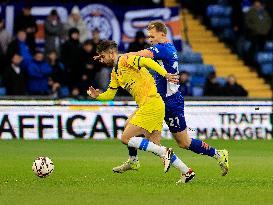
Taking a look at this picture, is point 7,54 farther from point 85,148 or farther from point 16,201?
point 16,201

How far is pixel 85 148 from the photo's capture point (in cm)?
1912

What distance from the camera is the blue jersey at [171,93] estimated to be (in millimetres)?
13086

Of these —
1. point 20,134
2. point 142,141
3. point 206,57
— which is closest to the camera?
point 142,141

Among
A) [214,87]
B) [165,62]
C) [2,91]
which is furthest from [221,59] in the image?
[165,62]

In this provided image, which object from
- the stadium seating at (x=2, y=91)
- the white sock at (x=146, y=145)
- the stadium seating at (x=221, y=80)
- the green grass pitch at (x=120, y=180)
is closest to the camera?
the green grass pitch at (x=120, y=180)

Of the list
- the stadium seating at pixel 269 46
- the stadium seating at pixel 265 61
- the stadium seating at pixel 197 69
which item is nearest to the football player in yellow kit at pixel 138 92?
the stadium seating at pixel 197 69

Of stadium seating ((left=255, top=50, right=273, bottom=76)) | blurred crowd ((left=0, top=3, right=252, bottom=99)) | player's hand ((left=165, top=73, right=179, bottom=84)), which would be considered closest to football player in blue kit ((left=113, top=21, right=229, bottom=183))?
player's hand ((left=165, top=73, right=179, bottom=84))

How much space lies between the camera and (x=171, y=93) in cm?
1338

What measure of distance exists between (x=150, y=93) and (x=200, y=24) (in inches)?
601

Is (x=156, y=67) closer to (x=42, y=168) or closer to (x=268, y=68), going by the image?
(x=42, y=168)

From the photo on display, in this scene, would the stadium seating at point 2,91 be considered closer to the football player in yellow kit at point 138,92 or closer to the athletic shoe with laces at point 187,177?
the football player in yellow kit at point 138,92

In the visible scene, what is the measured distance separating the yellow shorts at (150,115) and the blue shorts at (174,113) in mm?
256

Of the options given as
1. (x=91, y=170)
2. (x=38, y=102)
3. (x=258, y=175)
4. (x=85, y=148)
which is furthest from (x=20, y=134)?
(x=258, y=175)

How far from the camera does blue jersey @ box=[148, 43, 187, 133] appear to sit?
42.9ft
